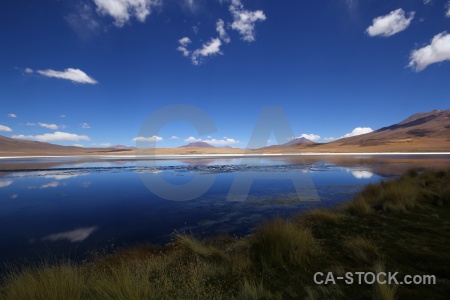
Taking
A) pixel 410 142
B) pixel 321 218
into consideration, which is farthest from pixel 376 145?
pixel 321 218

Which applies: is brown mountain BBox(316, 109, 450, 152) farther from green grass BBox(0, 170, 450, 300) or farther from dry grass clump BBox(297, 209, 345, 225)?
green grass BBox(0, 170, 450, 300)

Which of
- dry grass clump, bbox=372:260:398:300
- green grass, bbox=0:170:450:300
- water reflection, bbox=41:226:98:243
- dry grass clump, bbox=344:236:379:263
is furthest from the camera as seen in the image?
water reflection, bbox=41:226:98:243

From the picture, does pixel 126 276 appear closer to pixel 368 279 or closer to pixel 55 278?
pixel 55 278

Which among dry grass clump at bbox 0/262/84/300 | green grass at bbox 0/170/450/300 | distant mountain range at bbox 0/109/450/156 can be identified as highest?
distant mountain range at bbox 0/109/450/156

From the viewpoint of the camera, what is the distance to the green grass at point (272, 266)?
3102 mm

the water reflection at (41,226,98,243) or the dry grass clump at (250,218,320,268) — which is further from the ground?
the dry grass clump at (250,218,320,268)

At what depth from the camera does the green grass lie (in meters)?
3.10

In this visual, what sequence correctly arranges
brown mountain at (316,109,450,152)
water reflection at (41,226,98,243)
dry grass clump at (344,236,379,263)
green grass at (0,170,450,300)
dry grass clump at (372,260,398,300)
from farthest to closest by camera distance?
brown mountain at (316,109,450,152) < water reflection at (41,226,98,243) < dry grass clump at (344,236,379,263) < green grass at (0,170,450,300) < dry grass clump at (372,260,398,300)

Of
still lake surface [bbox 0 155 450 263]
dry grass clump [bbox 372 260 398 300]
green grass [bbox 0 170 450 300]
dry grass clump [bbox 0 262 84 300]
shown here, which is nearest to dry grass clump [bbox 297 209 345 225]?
green grass [bbox 0 170 450 300]

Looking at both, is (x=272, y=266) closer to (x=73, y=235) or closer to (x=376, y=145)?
(x=73, y=235)

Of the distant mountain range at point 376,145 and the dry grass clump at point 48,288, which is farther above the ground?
the distant mountain range at point 376,145

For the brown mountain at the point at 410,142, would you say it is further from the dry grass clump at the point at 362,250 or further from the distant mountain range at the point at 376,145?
the dry grass clump at the point at 362,250

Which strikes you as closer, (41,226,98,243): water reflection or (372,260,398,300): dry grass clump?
(372,260,398,300): dry grass clump

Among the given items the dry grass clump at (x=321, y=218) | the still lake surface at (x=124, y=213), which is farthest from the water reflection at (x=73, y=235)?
the dry grass clump at (x=321, y=218)
